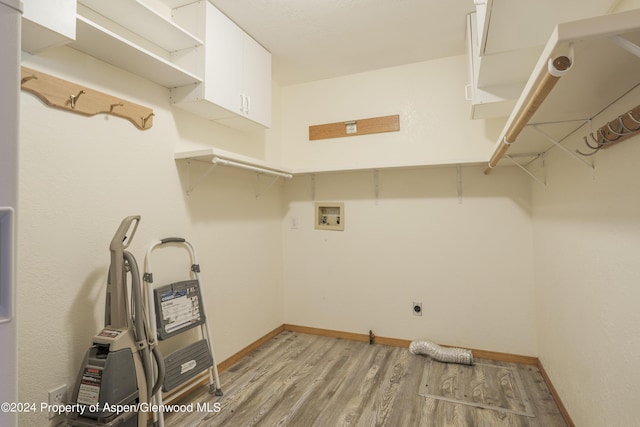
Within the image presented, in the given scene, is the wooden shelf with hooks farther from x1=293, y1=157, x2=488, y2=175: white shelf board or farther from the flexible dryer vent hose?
the flexible dryer vent hose

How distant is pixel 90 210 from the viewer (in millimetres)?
1654

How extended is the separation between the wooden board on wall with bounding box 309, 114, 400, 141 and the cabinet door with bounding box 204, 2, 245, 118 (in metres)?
1.15

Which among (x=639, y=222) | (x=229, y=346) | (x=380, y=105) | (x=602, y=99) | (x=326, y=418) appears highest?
(x=380, y=105)

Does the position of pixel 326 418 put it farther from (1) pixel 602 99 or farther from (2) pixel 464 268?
(1) pixel 602 99

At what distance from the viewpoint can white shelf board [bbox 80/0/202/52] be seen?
166 cm

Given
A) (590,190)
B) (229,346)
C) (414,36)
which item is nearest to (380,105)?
(414,36)

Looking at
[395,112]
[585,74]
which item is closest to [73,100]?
[585,74]

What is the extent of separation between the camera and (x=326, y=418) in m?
1.95

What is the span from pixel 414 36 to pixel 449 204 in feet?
4.75

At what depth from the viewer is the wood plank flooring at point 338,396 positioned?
192cm

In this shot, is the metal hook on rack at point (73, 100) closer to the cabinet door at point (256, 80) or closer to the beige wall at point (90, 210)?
the beige wall at point (90, 210)

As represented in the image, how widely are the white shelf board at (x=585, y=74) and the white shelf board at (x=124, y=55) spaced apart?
5.78ft

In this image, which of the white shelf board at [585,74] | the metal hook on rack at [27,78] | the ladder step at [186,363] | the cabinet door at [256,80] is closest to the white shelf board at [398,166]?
the cabinet door at [256,80]

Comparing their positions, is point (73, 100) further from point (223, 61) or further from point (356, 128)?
point (356, 128)
